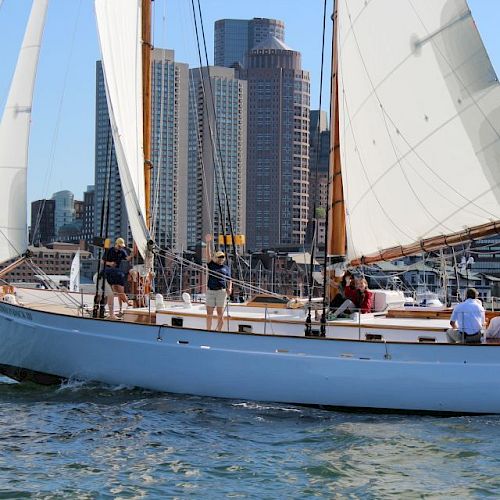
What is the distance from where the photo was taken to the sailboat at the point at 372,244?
17.0 metres

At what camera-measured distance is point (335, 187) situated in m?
19.9

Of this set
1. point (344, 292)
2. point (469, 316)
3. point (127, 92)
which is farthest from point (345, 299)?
point (127, 92)

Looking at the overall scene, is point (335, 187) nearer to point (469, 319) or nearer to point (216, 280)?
point (216, 280)

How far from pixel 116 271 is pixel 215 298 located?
259 centimetres

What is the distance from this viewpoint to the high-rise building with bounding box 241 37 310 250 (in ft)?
574

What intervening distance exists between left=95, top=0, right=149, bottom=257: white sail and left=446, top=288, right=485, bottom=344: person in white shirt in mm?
6666

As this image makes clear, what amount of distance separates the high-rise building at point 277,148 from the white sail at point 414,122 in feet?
487

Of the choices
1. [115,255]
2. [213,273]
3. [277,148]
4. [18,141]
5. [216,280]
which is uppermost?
[277,148]

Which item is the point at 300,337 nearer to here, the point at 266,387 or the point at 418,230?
the point at 266,387

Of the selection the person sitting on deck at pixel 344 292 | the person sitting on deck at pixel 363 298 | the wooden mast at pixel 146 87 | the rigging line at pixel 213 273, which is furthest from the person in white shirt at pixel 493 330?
the wooden mast at pixel 146 87

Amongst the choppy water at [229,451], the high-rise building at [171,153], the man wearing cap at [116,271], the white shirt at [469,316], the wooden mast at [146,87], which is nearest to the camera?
the choppy water at [229,451]

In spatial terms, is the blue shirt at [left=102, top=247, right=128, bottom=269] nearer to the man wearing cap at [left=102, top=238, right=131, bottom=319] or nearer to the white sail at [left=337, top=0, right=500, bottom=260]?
the man wearing cap at [left=102, top=238, right=131, bottom=319]

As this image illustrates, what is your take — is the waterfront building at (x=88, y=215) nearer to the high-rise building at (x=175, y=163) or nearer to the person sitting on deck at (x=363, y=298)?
the high-rise building at (x=175, y=163)

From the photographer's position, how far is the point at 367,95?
19.0 meters
